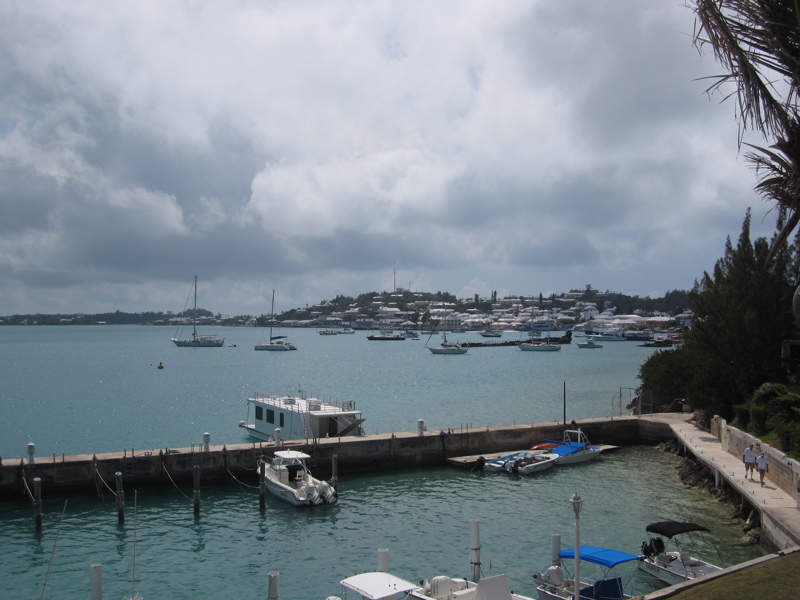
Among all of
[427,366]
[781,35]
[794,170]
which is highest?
[781,35]

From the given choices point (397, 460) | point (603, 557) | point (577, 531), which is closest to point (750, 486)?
point (603, 557)

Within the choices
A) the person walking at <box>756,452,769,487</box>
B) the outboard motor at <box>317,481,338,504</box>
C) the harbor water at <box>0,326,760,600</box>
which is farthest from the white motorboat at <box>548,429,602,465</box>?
the outboard motor at <box>317,481,338,504</box>

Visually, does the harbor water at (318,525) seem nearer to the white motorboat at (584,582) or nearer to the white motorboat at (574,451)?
the white motorboat at (574,451)

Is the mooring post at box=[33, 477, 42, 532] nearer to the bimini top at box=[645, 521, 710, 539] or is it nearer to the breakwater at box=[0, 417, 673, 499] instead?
the breakwater at box=[0, 417, 673, 499]

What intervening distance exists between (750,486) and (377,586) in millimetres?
15909

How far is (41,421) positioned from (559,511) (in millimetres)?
45493

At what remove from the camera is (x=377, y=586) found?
51.0 feet

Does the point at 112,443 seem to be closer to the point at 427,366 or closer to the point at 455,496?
the point at 455,496

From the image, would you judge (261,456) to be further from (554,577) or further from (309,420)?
(554,577)

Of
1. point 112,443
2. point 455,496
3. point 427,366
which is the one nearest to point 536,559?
point 455,496

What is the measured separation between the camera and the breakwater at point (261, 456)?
28.0 meters

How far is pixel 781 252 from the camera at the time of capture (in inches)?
1555

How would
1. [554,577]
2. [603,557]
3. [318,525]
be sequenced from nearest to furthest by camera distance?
[554,577], [603,557], [318,525]

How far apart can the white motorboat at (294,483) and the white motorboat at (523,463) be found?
9205mm
